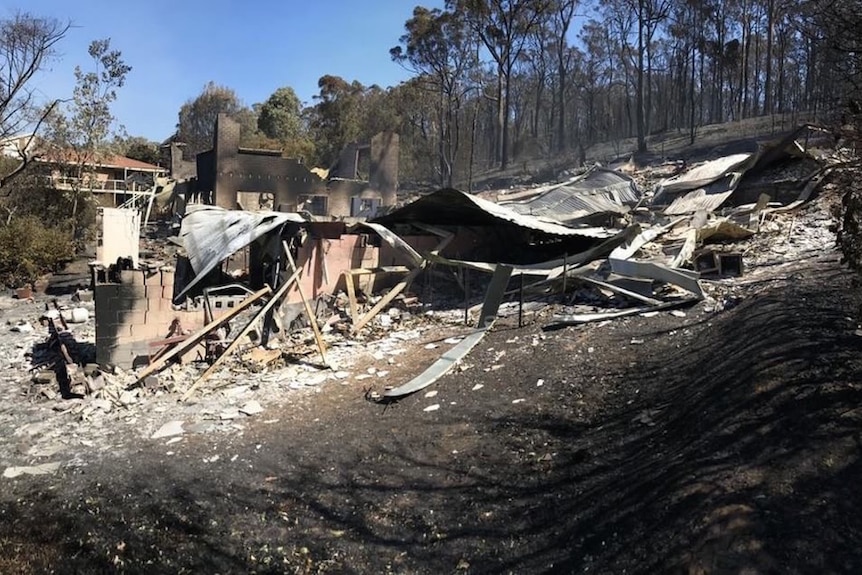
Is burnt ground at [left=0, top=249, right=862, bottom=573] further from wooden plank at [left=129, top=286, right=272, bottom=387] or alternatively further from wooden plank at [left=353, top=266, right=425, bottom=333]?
A: wooden plank at [left=353, top=266, right=425, bottom=333]

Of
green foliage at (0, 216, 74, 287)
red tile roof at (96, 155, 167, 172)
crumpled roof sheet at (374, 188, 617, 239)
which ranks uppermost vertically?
red tile roof at (96, 155, 167, 172)

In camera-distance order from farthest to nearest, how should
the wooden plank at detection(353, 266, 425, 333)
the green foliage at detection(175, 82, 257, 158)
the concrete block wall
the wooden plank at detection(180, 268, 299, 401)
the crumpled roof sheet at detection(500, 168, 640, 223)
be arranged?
the green foliage at detection(175, 82, 257, 158)
the crumpled roof sheet at detection(500, 168, 640, 223)
the wooden plank at detection(353, 266, 425, 333)
the concrete block wall
the wooden plank at detection(180, 268, 299, 401)

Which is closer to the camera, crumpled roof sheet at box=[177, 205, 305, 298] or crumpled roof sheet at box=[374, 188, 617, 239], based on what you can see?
crumpled roof sheet at box=[177, 205, 305, 298]

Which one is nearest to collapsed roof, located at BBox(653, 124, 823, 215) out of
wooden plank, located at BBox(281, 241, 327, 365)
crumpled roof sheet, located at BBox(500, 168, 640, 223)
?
crumpled roof sheet, located at BBox(500, 168, 640, 223)

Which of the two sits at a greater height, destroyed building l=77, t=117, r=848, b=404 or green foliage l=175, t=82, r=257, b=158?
green foliage l=175, t=82, r=257, b=158

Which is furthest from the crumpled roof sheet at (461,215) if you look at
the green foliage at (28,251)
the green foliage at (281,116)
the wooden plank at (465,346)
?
the green foliage at (281,116)

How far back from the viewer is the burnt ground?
308cm

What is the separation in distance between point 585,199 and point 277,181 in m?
14.6

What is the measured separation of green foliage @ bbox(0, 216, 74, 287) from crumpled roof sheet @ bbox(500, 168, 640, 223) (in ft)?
34.2

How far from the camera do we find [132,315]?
8.05 meters

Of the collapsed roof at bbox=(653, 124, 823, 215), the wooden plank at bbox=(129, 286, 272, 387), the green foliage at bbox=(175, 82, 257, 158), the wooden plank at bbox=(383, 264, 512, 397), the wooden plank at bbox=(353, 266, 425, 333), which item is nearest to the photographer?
the wooden plank at bbox=(383, 264, 512, 397)

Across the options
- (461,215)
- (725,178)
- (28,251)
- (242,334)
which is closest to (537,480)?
(242,334)

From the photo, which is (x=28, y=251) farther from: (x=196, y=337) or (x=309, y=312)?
(x=309, y=312)

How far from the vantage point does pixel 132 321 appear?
26.4 feet
